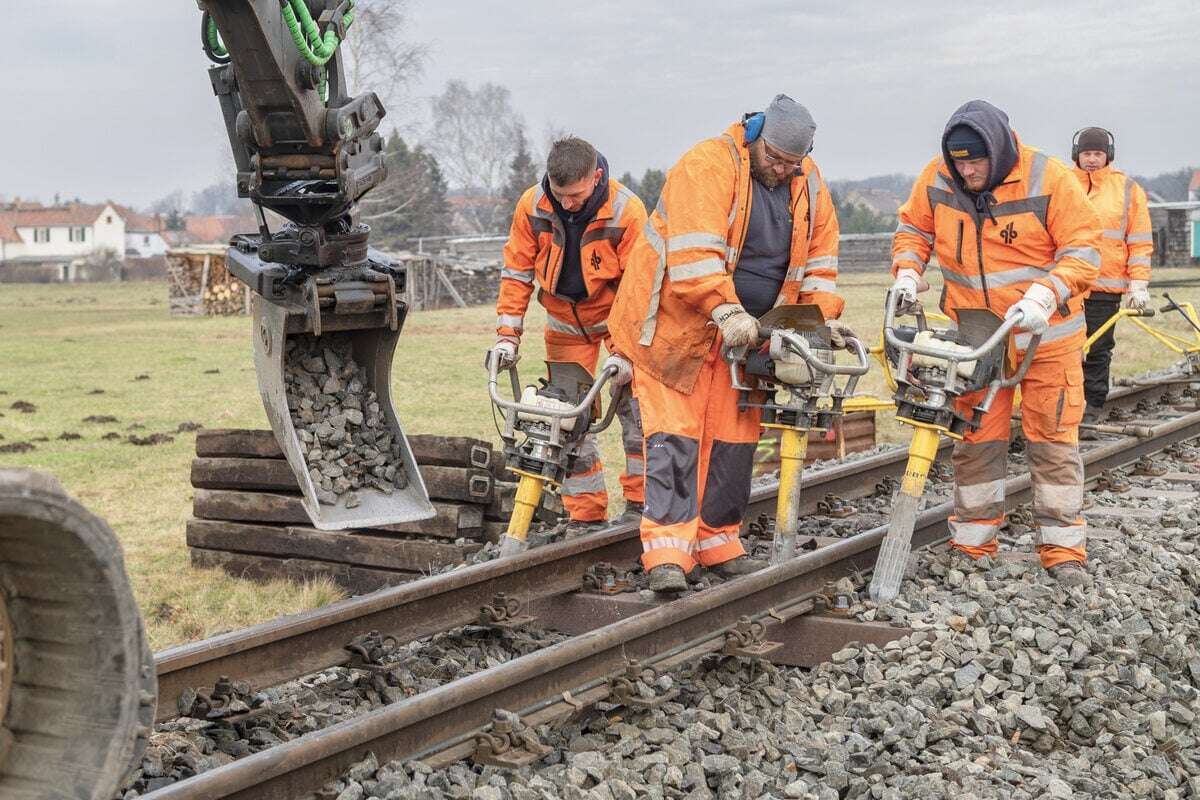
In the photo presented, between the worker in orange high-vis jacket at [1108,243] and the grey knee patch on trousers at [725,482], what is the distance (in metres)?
5.12

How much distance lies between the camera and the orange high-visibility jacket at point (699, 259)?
5.84 metres

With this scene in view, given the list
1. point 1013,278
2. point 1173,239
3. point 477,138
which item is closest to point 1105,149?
point 1013,278

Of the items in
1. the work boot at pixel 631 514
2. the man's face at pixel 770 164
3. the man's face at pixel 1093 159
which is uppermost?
the man's face at pixel 1093 159

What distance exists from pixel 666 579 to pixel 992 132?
2.33 metres

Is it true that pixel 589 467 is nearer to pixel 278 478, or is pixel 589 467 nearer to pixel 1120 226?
pixel 278 478

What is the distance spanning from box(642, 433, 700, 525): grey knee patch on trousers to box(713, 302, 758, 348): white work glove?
20.3 inches

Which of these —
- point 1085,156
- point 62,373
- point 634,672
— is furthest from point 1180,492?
point 62,373

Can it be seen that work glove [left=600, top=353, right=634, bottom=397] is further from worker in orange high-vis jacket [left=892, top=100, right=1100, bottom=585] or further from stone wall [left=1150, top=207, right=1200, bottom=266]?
stone wall [left=1150, top=207, right=1200, bottom=266]

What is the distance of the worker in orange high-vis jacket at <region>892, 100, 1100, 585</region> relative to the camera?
607 cm

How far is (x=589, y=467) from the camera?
24.4 feet

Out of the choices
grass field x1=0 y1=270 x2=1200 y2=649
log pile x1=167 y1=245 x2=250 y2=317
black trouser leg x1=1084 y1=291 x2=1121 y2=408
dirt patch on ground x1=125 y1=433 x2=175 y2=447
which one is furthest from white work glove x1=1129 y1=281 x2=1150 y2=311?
log pile x1=167 y1=245 x2=250 y2=317

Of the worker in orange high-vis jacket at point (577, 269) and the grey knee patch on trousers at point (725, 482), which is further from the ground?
the worker in orange high-vis jacket at point (577, 269)

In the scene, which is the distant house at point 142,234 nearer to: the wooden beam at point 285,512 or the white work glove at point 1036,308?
the wooden beam at point 285,512

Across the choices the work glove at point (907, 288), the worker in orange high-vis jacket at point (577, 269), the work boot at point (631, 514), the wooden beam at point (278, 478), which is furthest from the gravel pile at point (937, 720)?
the wooden beam at point (278, 478)
